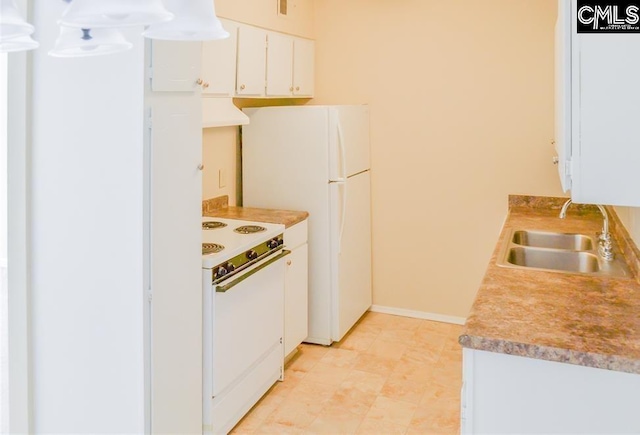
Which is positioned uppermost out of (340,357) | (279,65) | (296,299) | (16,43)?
(279,65)

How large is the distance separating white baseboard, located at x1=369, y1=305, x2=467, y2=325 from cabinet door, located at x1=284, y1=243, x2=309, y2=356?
3.39ft

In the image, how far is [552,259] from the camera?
2.86 metres

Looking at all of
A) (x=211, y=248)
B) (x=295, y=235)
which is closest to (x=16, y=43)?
(x=211, y=248)

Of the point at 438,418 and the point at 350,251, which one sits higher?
the point at 350,251

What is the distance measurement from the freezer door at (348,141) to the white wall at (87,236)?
176cm

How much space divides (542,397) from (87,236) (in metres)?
1.81

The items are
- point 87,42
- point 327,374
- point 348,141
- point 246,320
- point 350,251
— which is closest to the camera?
point 87,42

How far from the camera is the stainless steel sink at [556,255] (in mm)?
2535

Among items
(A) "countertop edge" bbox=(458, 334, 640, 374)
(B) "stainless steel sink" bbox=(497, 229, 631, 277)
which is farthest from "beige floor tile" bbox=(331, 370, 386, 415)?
(A) "countertop edge" bbox=(458, 334, 640, 374)

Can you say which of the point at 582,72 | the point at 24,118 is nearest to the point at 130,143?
the point at 24,118

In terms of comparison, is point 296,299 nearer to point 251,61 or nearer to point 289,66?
point 251,61

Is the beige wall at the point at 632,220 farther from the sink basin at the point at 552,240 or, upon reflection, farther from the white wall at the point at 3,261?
the white wall at the point at 3,261

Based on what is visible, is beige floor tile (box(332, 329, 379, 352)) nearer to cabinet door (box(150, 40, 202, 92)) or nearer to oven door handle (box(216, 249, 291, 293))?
oven door handle (box(216, 249, 291, 293))

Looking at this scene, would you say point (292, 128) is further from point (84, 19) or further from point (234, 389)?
point (84, 19)
